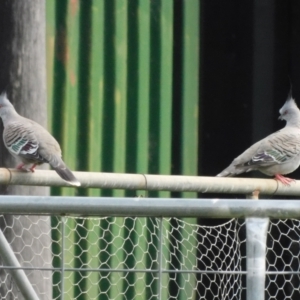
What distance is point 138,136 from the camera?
7.36m

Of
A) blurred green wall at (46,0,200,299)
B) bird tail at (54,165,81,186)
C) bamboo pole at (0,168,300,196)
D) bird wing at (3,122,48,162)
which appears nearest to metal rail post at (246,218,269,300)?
bamboo pole at (0,168,300,196)

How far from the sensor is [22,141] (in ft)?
19.4

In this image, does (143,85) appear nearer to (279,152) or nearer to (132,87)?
(132,87)

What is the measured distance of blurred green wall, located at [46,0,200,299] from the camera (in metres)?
6.97

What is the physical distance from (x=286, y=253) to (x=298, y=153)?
0.82 meters

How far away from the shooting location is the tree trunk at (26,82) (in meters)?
5.14

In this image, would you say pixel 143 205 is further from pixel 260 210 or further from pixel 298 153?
pixel 298 153

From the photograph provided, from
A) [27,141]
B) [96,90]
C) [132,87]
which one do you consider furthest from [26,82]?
[132,87]

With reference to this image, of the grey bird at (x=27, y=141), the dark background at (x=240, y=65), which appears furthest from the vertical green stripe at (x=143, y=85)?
the grey bird at (x=27, y=141)

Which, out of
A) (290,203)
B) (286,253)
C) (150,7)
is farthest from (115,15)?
(290,203)

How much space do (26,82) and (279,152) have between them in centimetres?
270

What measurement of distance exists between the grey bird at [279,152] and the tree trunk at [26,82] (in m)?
2.05

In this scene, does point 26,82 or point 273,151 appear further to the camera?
point 273,151

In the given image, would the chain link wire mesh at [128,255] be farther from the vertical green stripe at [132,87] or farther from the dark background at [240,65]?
the dark background at [240,65]
